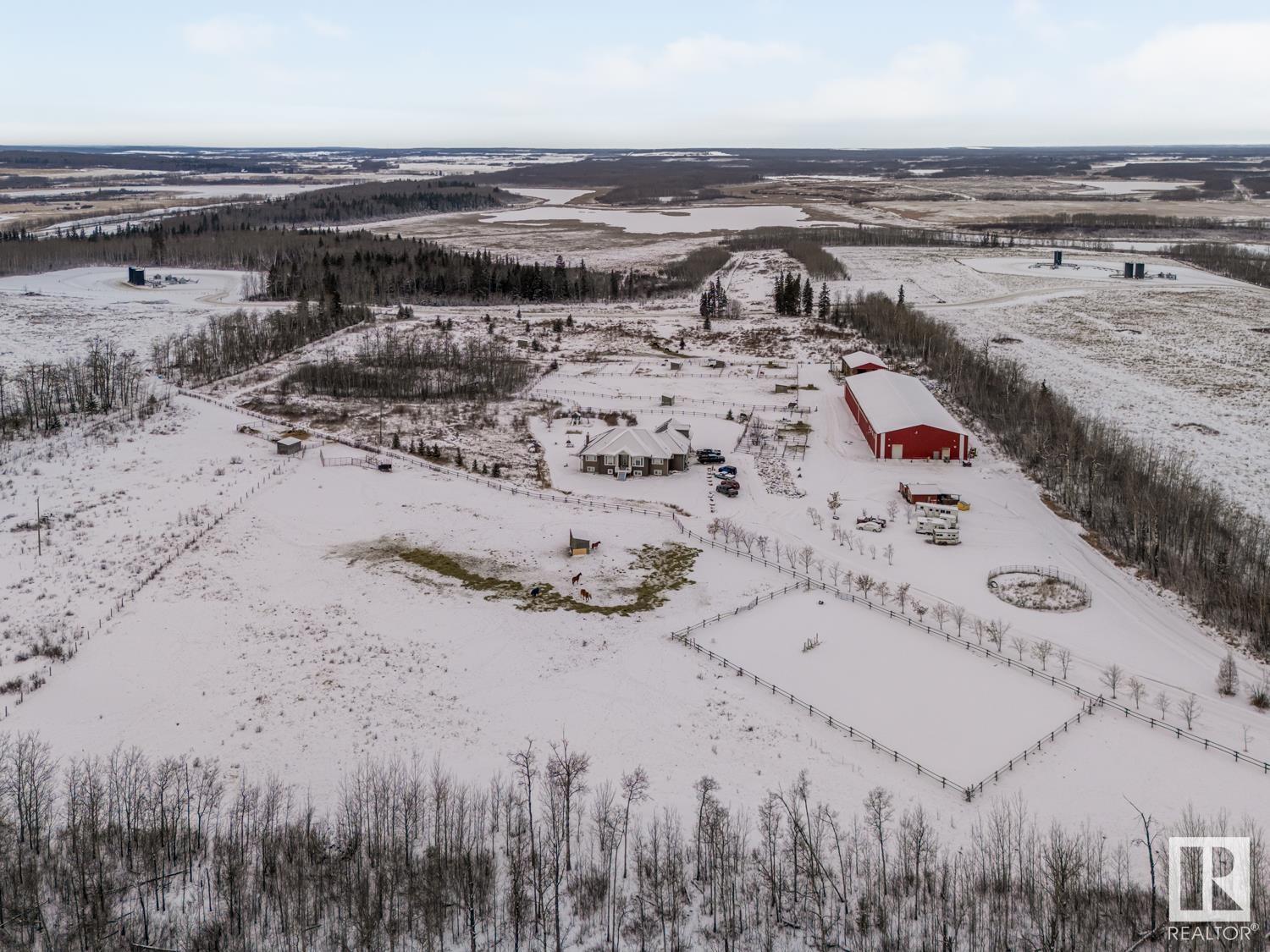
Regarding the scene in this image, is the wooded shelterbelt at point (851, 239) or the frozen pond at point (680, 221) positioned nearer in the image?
the wooded shelterbelt at point (851, 239)

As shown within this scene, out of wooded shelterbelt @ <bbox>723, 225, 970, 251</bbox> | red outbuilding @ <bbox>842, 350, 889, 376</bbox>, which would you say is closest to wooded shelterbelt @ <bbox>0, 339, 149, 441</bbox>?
red outbuilding @ <bbox>842, 350, 889, 376</bbox>

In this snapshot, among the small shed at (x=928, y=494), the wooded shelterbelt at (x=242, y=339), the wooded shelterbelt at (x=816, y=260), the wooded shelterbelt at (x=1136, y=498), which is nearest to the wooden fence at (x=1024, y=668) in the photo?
the wooded shelterbelt at (x=1136, y=498)

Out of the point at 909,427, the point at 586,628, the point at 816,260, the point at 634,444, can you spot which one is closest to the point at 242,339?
the point at 634,444

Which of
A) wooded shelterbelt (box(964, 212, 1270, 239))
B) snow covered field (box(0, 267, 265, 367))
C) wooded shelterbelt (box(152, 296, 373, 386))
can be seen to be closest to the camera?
wooded shelterbelt (box(152, 296, 373, 386))

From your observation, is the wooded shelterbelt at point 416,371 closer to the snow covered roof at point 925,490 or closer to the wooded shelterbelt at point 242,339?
the wooded shelterbelt at point 242,339

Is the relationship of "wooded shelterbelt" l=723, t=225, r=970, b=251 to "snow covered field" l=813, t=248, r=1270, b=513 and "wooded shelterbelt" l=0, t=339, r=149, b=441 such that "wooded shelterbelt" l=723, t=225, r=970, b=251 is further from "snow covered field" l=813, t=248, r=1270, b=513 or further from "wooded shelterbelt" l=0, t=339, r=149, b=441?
"wooded shelterbelt" l=0, t=339, r=149, b=441
